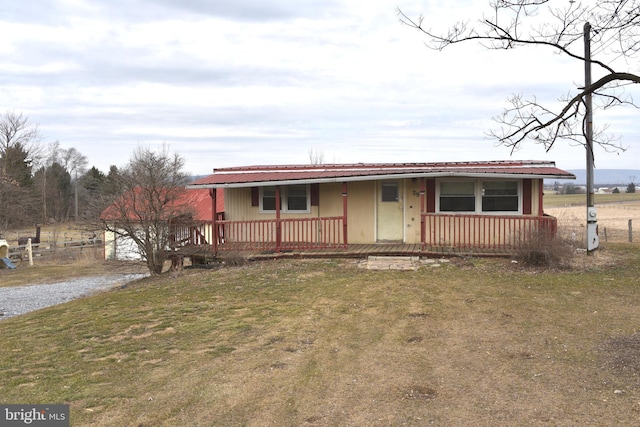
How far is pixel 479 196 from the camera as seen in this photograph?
1255 cm

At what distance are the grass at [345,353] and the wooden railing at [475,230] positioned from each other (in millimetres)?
2244

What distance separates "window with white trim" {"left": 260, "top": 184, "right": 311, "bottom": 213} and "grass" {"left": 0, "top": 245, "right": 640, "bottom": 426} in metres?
4.42

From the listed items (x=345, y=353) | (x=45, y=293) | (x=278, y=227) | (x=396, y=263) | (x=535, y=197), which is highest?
(x=535, y=197)

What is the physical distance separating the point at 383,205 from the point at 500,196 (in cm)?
312

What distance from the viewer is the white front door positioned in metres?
13.2

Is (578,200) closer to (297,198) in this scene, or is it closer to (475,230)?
(475,230)

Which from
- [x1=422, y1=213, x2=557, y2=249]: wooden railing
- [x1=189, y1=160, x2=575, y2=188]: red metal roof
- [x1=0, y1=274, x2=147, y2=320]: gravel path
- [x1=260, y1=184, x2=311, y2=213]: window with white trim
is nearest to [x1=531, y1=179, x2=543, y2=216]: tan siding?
[x1=189, y1=160, x2=575, y2=188]: red metal roof

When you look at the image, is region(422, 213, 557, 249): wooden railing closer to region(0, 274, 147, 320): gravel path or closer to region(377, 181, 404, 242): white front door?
region(377, 181, 404, 242): white front door

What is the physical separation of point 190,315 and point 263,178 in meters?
6.02

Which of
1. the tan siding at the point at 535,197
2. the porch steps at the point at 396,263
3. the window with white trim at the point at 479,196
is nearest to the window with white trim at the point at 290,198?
the porch steps at the point at 396,263

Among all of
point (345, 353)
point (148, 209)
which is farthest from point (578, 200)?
point (345, 353)

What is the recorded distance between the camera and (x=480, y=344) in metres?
5.78

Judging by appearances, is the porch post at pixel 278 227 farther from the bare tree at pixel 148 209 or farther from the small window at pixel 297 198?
the bare tree at pixel 148 209

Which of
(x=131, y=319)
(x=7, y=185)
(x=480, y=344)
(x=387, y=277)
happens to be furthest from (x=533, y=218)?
(x=7, y=185)
